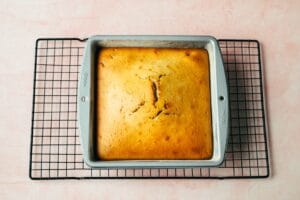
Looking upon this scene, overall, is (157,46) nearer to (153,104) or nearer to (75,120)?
(153,104)

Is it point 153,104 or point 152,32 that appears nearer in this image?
point 153,104

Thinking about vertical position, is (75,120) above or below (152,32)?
below

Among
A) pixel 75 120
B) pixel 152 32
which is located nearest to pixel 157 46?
pixel 152 32

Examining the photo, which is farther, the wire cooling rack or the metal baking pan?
the wire cooling rack

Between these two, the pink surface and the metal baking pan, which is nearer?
the metal baking pan

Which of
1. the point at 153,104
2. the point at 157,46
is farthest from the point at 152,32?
the point at 153,104
